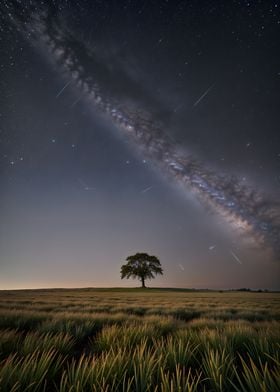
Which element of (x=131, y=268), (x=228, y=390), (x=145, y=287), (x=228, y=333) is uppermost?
(x=131, y=268)

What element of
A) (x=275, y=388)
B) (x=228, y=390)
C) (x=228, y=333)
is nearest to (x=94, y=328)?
(x=228, y=333)

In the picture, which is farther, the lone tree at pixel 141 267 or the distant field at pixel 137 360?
the lone tree at pixel 141 267

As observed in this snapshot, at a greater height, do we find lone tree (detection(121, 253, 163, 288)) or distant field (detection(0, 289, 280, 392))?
lone tree (detection(121, 253, 163, 288))

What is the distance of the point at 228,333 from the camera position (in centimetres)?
403

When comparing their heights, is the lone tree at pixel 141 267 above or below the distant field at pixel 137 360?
above

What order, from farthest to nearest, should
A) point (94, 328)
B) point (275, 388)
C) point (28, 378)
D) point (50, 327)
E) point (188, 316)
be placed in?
1. point (188, 316)
2. point (94, 328)
3. point (50, 327)
4. point (28, 378)
5. point (275, 388)

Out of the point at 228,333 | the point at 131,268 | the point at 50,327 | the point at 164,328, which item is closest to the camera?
the point at 228,333

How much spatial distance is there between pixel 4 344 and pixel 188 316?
817 cm

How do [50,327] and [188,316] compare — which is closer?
[50,327]

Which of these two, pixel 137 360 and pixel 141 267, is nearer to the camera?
pixel 137 360

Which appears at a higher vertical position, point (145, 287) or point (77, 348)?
point (145, 287)

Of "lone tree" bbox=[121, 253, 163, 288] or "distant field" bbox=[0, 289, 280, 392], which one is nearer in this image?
A: "distant field" bbox=[0, 289, 280, 392]

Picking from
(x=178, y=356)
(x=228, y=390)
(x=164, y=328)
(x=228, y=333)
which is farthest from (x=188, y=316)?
(x=228, y=390)

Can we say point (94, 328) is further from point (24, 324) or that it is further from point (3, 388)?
point (3, 388)
